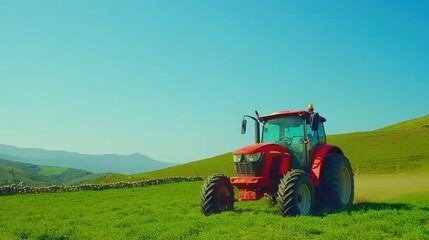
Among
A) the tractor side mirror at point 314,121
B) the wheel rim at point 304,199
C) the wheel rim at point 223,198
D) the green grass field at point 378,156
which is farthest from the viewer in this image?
the green grass field at point 378,156

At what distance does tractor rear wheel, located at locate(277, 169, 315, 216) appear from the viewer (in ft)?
37.5

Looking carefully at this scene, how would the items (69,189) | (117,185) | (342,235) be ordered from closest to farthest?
(342,235)
(69,189)
(117,185)

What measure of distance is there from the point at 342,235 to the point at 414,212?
4.25 metres

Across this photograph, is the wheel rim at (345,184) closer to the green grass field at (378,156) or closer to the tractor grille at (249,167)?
the tractor grille at (249,167)

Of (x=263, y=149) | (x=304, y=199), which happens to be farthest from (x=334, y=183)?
(x=263, y=149)

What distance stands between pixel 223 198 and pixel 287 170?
7.83 feet

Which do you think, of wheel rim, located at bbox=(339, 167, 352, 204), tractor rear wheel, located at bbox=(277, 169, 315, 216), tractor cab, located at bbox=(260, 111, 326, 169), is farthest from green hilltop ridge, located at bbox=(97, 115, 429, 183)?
tractor rear wheel, located at bbox=(277, 169, 315, 216)

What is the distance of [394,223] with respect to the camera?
1003cm

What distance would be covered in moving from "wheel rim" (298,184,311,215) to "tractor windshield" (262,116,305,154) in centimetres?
169

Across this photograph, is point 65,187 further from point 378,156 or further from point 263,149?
point 378,156

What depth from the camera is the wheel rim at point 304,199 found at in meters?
12.2

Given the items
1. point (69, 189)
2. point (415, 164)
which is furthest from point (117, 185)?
point (415, 164)

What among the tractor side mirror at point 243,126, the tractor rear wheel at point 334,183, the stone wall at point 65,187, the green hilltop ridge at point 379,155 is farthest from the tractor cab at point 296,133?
the green hilltop ridge at point 379,155

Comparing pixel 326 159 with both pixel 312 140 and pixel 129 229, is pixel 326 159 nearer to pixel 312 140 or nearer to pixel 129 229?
pixel 312 140
